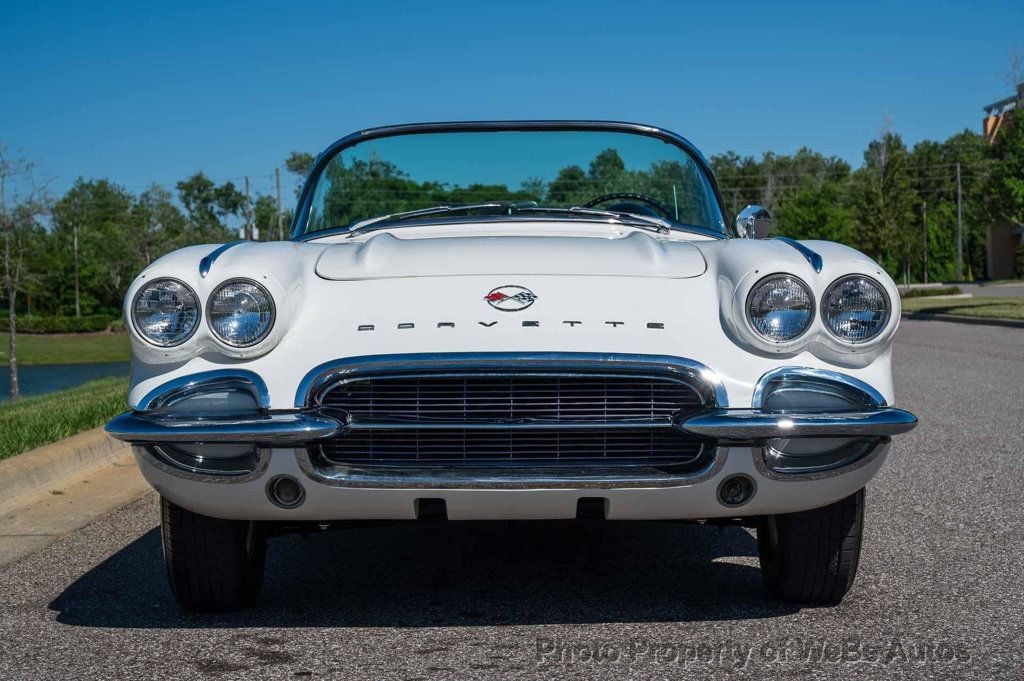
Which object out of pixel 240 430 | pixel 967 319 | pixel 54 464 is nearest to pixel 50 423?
pixel 54 464

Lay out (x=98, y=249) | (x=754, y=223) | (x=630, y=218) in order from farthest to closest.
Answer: (x=98, y=249) → (x=754, y=223) → (x=630, y=218)

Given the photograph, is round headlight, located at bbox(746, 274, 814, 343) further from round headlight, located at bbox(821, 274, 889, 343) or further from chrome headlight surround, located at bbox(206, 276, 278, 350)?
chrome headlight surround, located at bbox(206, 276, 278, 350)

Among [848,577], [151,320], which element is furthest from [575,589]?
[151,320]

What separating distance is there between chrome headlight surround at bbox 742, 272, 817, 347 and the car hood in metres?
0.23

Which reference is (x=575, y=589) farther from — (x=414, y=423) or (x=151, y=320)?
(x=151, y=320)

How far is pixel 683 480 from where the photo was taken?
2918 mm

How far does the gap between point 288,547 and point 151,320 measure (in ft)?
4.46

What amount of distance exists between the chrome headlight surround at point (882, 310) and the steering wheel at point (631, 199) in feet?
5.02

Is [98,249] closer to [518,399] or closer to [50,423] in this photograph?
[50,423]

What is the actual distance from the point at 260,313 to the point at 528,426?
783 millimetres

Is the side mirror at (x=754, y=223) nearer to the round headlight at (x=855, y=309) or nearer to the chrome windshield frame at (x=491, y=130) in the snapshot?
the chrome windshield frame at (x=491, y=130)

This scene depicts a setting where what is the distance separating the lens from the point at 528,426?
291cm

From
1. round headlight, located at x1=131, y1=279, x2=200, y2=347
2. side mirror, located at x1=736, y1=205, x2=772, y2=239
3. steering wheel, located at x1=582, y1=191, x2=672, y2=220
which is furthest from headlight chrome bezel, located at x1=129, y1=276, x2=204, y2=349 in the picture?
side mirror, located at x1=736, y1=205, x2=772, y2=239

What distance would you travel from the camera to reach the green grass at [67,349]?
54.6 metres
